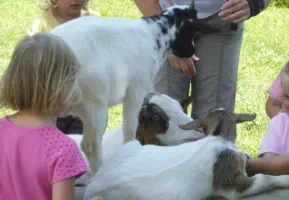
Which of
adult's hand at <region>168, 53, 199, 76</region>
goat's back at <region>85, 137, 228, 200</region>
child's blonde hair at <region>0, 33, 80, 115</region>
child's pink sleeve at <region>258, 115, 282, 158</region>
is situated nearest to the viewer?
child's blonde hair at <region>0, 33, 80, 115</region>

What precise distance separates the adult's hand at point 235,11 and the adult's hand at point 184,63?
0.97 ft

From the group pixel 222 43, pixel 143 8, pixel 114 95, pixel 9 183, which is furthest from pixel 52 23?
pixel 9 183

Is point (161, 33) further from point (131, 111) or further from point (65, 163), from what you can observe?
point (65, 163)

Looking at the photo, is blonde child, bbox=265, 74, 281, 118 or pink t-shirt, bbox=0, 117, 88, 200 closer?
pink t-shirt, bbox=0, 117, 88, 200

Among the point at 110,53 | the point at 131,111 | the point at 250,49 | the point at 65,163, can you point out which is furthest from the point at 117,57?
the point at 250,49

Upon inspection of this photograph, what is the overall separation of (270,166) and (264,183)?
0.13 m

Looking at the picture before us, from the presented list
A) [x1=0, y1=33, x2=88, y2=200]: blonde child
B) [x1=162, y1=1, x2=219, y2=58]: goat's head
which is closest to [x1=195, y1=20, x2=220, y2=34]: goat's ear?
[x1=162, y1=1, x2=219, y2=58]: goat's head

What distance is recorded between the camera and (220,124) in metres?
2.59

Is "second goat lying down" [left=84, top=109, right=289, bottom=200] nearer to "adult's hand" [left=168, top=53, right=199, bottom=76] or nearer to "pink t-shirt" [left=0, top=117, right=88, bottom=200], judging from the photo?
"pink t-shirt" [left=0, top=117, right=88, bottom=200]

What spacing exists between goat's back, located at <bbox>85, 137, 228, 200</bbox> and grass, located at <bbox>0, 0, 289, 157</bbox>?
2.07m

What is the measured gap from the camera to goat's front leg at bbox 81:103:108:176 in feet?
8.26

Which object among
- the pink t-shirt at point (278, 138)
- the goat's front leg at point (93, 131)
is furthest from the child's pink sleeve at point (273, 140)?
the goat's front leg at point (93, 131)

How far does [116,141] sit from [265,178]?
87 centimetres

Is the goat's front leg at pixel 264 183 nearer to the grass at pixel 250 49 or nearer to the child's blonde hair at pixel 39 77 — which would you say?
the child's blonde hair at pixel 39 77
